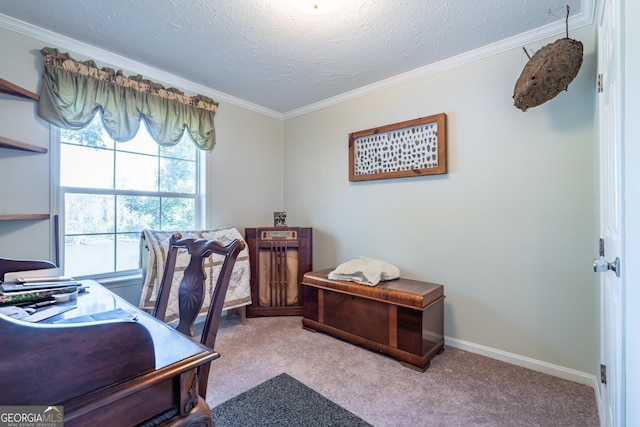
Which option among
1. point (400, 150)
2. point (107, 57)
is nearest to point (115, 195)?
point (107, 57)

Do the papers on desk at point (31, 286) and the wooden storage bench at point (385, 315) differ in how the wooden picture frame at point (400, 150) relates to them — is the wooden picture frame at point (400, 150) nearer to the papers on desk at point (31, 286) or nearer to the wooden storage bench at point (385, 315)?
the wooden storage bench at point (385, 315)

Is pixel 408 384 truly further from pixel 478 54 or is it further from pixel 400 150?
pixel 478 54

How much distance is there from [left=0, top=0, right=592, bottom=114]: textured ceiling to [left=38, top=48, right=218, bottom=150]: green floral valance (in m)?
0.18

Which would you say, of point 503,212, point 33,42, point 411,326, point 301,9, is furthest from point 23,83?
point 503,212

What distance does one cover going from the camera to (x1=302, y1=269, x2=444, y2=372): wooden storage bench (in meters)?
2.16

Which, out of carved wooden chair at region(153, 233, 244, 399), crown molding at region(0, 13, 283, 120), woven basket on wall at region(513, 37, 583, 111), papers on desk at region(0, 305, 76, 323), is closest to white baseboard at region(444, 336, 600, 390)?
woven basket on wall at region(513, 37, 583, 111)

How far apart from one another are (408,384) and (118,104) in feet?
9.94

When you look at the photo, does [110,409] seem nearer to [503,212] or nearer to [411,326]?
[411,326]

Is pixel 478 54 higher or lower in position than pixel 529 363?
higher

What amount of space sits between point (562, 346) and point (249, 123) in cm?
349

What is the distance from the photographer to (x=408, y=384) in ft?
6.46

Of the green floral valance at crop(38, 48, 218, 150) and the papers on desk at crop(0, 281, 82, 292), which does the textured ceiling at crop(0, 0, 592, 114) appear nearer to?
the green floral valance at crop(38, 48, 218, 150)

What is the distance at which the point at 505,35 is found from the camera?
2.20m

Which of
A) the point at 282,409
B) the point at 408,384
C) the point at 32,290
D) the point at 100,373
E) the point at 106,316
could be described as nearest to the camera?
the point at 100,373
